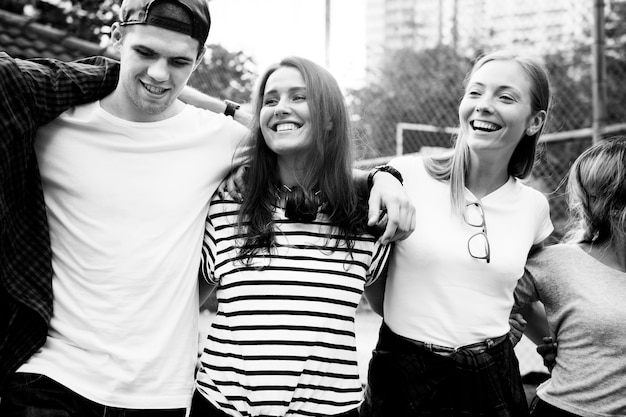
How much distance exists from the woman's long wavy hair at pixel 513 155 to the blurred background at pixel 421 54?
0.30m

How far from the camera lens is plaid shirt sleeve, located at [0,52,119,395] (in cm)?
186

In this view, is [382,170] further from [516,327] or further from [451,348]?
[516,327]

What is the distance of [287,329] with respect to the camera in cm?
194

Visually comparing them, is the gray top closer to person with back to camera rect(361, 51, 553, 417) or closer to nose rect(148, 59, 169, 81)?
person with back to camera rect(361, 51, 553, 417)

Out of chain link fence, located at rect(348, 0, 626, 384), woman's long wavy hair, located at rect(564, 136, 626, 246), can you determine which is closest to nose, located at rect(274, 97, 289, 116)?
woman's long wavy hair, located at rect(564, 136, 626, 246)

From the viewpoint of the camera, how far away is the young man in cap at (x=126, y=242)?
6.28 ft

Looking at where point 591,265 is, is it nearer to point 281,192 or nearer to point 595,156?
point 595,156

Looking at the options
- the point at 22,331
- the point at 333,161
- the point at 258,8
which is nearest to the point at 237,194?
the point at 333,161

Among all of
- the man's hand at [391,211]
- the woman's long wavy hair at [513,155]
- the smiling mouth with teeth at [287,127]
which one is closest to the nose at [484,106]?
the woman's long wavy hair at [513,155]

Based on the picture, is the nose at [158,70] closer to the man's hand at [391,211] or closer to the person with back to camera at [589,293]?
the man's hand at [391,211]

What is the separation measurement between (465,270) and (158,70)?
3.67 ft

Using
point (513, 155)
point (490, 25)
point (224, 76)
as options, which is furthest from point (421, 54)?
point (513, 155)

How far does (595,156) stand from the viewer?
2.44 m

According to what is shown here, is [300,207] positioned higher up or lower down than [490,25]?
lower down
